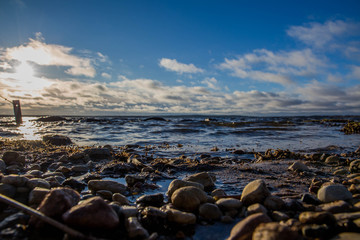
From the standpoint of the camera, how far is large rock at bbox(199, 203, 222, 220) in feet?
7.95

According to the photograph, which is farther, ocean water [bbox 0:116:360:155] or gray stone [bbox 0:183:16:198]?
ocean water [bbox 0:116:360:155]

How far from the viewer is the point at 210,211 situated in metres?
2.45

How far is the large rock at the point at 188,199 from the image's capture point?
2535mm

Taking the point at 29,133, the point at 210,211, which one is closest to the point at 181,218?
the point at 210,211

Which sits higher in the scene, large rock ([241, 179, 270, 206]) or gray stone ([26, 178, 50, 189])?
gray stone ([26, 178, 50, 189])

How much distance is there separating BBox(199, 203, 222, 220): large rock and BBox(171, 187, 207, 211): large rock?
0.10m

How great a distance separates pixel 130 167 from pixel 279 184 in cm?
309

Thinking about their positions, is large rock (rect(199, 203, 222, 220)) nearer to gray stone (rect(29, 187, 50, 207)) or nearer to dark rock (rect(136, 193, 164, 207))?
dark rock (rect(136, 193, 164, 207))

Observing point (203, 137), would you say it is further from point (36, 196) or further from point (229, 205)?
point (36, 196)

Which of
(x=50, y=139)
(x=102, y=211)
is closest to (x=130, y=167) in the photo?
(x=102, y=211)

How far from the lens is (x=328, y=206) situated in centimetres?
243

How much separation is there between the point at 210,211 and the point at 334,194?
1602 mm

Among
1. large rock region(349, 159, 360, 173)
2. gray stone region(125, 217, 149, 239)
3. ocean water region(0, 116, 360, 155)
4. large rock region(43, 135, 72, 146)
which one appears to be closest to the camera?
gray stone region(125, 217, 149, 239)

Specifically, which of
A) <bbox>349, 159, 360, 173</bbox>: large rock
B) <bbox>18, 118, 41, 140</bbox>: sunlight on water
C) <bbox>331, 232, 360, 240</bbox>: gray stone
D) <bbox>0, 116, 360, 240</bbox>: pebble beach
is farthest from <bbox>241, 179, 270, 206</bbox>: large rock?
<bbox>18, 118, 41, 140</bbox>: sunlight on water
